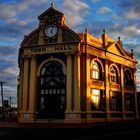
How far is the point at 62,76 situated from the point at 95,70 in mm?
4741

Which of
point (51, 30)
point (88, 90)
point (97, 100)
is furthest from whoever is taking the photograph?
point (97, 100)

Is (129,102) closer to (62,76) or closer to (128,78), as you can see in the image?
(128,78)

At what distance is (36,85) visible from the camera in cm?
3562

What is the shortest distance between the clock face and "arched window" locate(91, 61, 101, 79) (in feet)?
20.4

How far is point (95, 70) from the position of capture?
37125 mm

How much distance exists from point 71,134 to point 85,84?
16338 mm

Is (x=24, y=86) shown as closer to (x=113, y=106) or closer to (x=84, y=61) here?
(x=84, y=61)

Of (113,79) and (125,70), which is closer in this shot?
(113,79)

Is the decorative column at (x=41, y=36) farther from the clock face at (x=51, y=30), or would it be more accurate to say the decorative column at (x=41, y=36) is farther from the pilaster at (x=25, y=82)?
the pilaster at (x=25, y=82)

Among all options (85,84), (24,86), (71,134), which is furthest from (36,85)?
(71,134)

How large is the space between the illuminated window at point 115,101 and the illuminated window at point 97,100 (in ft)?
7.09

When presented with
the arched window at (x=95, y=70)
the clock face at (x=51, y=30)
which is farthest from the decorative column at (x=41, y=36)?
the arched window at (x=95, y=70)

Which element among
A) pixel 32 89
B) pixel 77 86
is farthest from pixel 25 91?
pixel 77 86

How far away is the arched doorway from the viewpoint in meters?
34.6
